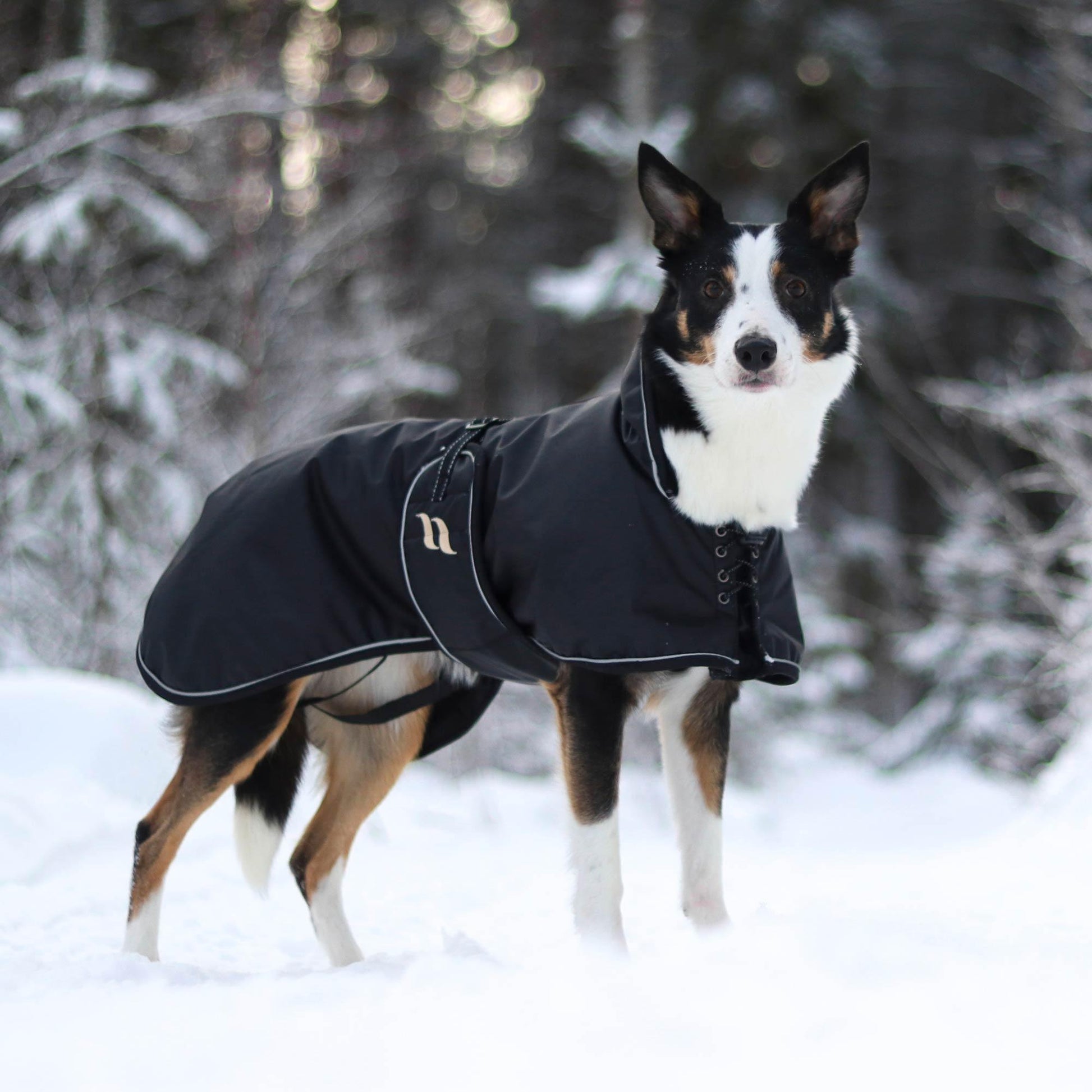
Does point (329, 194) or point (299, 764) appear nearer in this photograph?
point (299, 764)

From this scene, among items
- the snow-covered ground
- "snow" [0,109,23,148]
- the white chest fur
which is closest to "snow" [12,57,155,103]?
"snow" [0,109,23,148]

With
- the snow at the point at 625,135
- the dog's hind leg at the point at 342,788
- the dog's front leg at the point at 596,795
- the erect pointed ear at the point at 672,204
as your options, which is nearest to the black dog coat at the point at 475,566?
the dog's front leg at the point at 596,795

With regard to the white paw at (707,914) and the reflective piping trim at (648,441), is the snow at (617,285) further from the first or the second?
the white paw at (707,914)

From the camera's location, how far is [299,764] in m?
3.59

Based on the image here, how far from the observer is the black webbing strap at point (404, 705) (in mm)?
3443

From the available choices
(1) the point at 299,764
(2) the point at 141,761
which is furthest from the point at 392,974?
(2) the point at 141,761

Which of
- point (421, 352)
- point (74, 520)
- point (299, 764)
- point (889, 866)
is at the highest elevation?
point (299, 764)

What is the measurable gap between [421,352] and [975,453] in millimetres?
7326

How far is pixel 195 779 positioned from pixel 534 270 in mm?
14818

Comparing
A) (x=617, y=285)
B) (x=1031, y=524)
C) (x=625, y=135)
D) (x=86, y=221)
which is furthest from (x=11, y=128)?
(x=1031, y=524)

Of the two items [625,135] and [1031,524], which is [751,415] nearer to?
[625,135]

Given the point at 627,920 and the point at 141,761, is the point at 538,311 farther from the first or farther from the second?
the point at 627,920

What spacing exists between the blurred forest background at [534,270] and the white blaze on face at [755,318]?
73 centimetres

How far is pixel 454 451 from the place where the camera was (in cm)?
313
